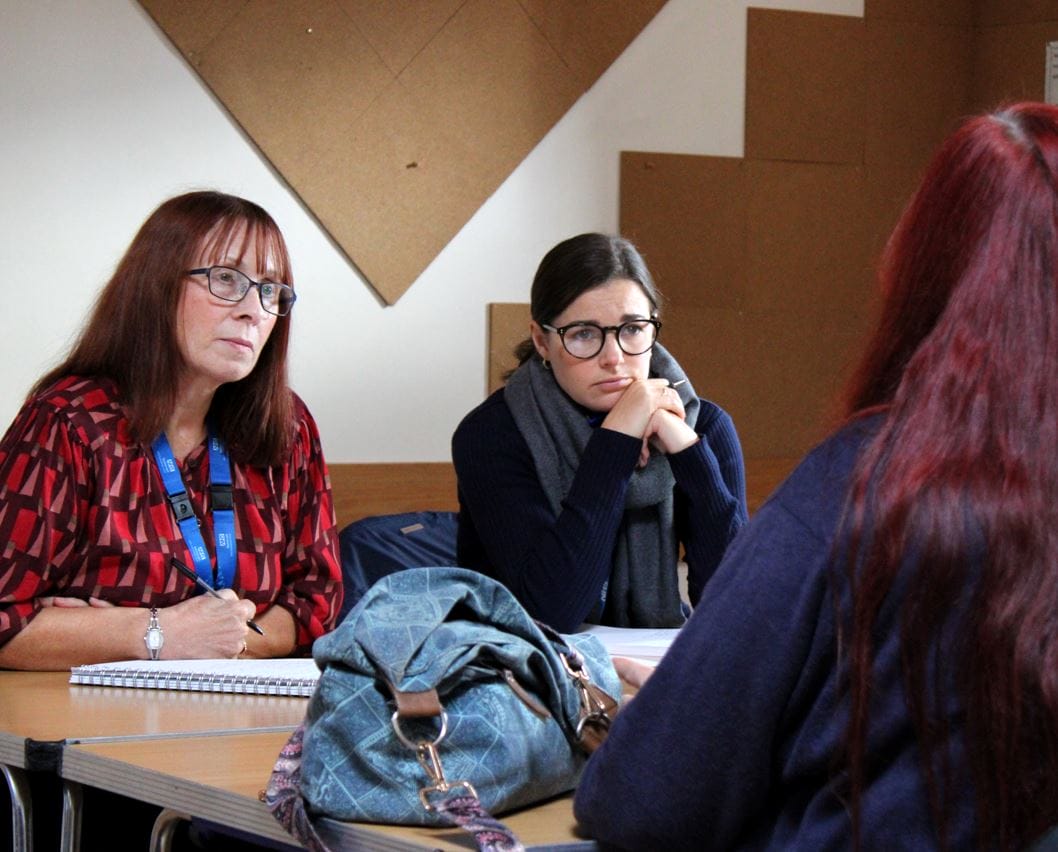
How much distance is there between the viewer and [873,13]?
429 centimetres

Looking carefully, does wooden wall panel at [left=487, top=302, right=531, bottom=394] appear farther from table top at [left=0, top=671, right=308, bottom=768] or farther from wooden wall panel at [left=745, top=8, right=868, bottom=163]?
table top at [left=0, top=671, right=308, bottom=768]

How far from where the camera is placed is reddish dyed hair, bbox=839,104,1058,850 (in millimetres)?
1041

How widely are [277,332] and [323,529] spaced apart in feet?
1.15

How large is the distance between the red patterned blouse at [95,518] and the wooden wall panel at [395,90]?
152 cm

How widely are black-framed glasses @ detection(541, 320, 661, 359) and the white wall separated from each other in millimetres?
1245

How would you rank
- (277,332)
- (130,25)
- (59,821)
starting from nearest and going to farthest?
(59,821), (277,332), (130,25)

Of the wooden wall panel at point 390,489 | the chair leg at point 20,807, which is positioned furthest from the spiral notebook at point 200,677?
the wooden wall panel at point 390,489

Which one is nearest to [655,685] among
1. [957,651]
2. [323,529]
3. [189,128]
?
[957,651]

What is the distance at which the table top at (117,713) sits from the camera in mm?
1644

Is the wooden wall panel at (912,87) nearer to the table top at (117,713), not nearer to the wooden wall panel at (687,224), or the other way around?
the wooden wall panel at (687,224)

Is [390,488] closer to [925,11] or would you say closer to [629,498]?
[629,498]

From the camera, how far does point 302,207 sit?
369 cm

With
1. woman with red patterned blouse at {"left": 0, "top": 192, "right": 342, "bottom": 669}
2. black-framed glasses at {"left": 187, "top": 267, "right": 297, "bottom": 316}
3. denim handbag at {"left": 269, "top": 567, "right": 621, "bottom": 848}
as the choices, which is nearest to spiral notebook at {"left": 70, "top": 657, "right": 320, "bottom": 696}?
woman with red patterned blouse at {"left": 0, "top": 192, "right": 342, "bottom": 669}

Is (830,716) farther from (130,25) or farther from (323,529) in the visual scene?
(130,25)
